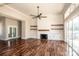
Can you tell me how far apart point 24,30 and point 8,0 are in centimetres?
1132

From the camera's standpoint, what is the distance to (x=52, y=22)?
1277 cm

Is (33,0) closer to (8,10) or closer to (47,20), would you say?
(8,10)

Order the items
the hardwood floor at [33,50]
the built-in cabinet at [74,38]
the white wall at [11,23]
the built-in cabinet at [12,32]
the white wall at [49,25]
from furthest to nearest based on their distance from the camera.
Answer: the white wall at [49,25], the built-in cabinet at [12,32], the white wall at [11,23], the built-in cabinet at [74,38], the hardwood floor at [33,50]

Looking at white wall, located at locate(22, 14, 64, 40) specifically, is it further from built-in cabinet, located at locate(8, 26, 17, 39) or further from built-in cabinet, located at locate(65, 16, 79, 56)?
built-in cabinet, located at locate(65, 16, 79, 56)

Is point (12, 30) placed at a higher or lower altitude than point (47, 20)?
lower

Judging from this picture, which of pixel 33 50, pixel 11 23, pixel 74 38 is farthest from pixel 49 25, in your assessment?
pixel 33 50

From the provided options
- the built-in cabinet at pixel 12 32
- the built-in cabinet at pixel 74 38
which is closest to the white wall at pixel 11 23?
the built-in cabinet at pixel 12 32

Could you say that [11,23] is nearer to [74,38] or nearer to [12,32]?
[12,32]

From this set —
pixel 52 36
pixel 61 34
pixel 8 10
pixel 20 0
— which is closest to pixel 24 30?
pixel 52 36

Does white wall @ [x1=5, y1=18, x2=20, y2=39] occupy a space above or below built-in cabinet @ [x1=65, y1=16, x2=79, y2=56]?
above

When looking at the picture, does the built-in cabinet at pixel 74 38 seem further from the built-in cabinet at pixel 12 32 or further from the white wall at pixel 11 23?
the built-in cabinet at pixel 12 32

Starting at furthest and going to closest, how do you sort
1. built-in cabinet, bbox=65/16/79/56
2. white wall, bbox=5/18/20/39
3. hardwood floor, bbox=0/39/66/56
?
white wall, bbox=5/18/20/39 < built-in cabinet, bbox=65/16/79/56 < hardwood floor, bbox=0/39/66/56

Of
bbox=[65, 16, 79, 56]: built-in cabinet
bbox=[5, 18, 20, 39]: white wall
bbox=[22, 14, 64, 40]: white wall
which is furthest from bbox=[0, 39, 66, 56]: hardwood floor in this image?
bbox=[22, 14, 64, 40]: white wall

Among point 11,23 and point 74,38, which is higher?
point 11,23
